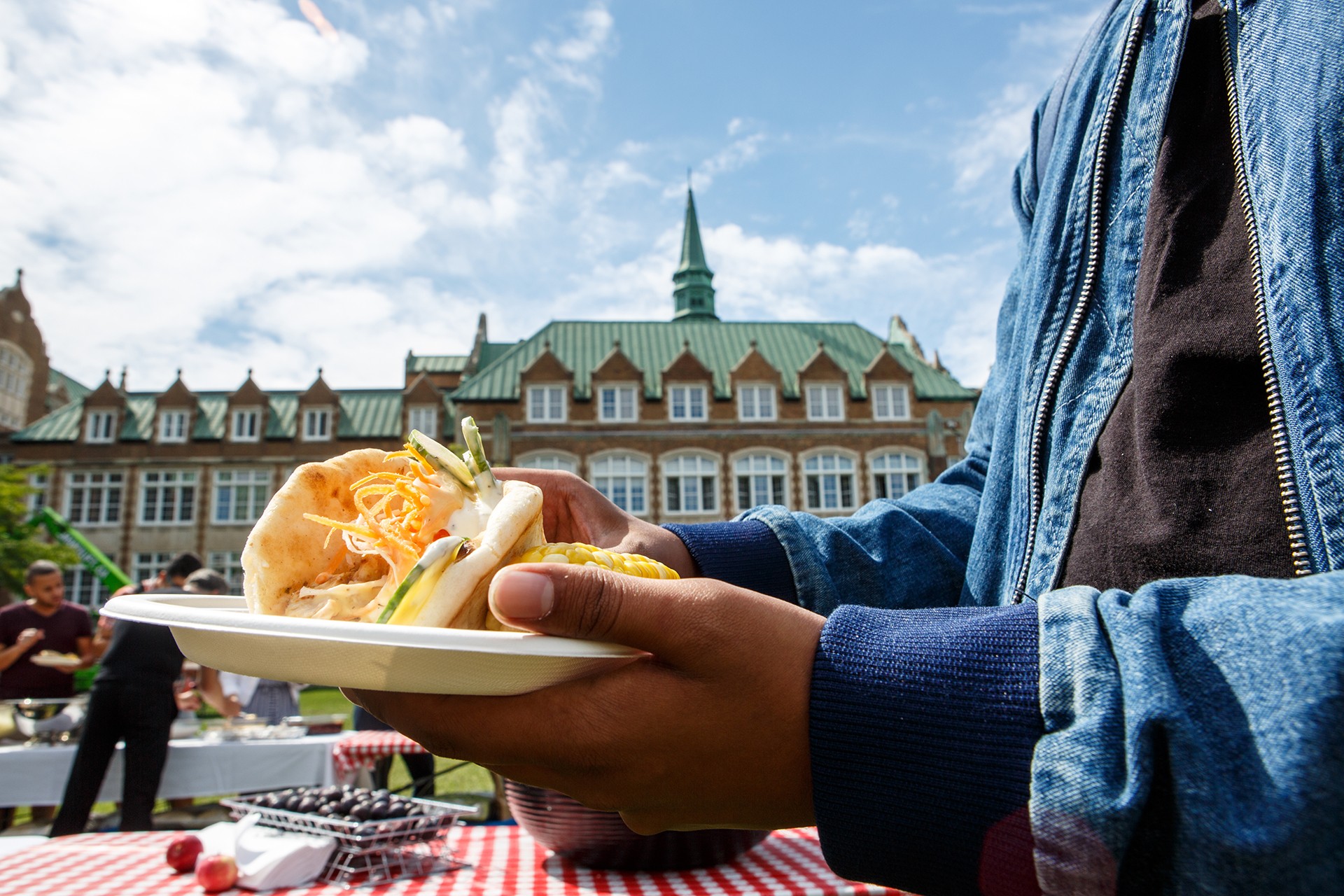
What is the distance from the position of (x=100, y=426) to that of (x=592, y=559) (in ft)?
136

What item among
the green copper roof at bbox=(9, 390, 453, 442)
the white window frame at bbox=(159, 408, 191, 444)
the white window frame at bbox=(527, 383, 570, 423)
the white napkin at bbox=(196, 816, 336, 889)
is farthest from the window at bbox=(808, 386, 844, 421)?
the white napkin at bbox=(196, 816, 336, 889)

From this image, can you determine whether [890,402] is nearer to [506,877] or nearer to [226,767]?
[226,767]

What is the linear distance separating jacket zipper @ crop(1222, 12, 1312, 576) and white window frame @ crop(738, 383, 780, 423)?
105 ft

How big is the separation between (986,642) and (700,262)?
44786mm

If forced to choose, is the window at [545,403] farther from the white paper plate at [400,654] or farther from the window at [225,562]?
the white paper plate at [400,654]

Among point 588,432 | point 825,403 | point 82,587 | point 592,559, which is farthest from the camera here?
point 825,403

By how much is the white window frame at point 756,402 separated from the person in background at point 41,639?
26.5 meters

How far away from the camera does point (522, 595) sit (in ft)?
2.77

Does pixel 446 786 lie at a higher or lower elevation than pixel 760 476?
lower

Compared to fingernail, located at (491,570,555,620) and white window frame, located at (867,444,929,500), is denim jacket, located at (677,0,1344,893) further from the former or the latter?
white window frame, located at (867,444,929,500)

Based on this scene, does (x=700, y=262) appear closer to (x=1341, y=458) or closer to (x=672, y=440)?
(x=672, y=440)

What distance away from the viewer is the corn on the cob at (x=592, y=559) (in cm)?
112

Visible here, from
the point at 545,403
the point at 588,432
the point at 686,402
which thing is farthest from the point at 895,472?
the point at 545,403

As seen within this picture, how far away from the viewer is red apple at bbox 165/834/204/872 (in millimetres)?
2668
